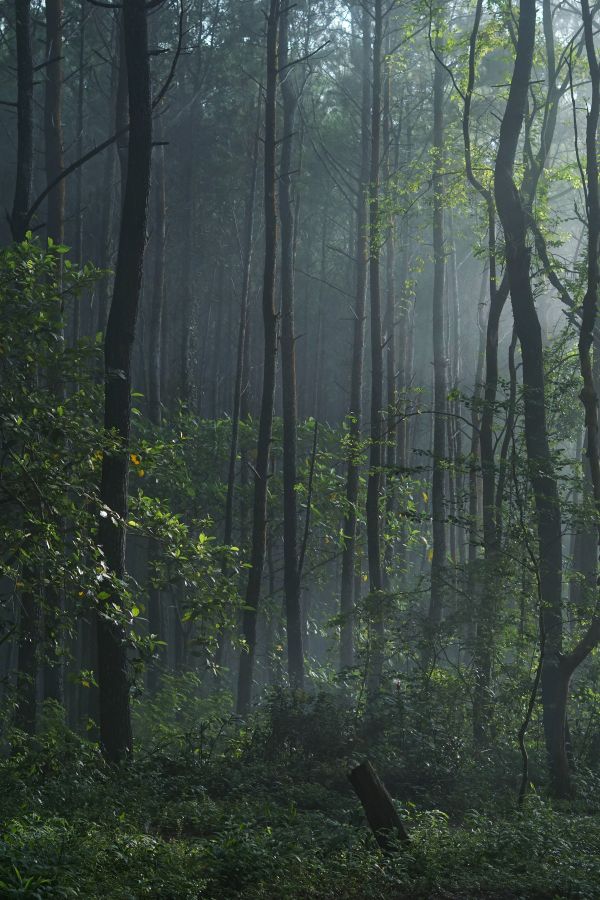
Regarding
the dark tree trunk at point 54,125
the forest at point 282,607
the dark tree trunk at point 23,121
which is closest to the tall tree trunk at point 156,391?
the forest at point 282,607

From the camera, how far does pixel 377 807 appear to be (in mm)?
6863

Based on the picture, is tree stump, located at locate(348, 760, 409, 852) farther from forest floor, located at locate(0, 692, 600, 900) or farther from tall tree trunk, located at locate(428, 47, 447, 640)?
tall tree trunk, located at locate(428, 47, 447, 640)

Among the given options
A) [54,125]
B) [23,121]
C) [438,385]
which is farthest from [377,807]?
[438,385]

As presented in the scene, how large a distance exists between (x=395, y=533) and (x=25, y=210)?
468 inches

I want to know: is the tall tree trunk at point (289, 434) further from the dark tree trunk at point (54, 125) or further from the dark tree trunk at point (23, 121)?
the dark tree trunk at point (23, 121)

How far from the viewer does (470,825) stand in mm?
8844

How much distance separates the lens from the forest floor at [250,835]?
5.46 m

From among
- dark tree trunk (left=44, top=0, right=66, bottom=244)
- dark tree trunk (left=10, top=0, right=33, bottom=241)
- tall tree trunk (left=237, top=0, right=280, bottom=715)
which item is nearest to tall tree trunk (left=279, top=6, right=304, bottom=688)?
tall tree trunk (left=237, top=0, right=280, bottom=715)

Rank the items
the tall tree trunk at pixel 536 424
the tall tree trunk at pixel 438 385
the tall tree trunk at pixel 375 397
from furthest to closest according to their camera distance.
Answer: the tall tree trunk at pixel 375 397, the tall tree trunk at pixel 438 385, the tall tree trunk at pixel 536 424

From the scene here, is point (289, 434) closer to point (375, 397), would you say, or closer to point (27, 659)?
point (375, 397)

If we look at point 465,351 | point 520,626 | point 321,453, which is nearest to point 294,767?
point 520,626

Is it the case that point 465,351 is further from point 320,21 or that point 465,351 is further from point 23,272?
point 23,272

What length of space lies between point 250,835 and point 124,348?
210 inches

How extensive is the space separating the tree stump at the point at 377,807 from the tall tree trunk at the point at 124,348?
12.4ft
